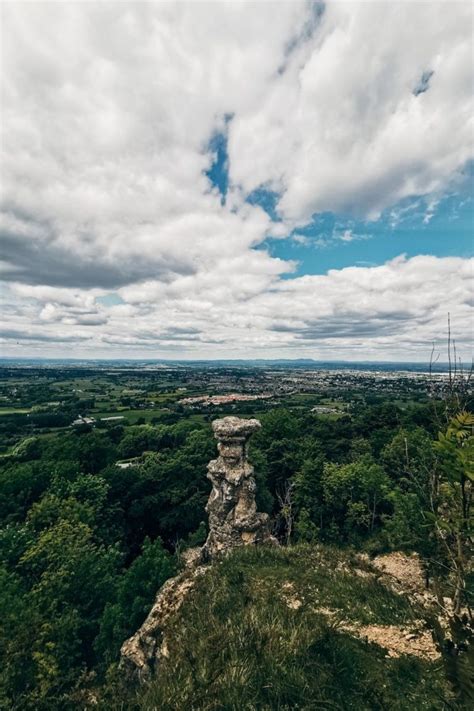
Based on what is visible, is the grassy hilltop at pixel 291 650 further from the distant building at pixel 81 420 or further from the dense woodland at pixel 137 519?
the distant building at pixel 81 420

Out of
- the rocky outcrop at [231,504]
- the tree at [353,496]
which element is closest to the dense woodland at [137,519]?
the tree at [353,496]

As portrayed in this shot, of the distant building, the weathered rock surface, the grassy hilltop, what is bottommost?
the distant building

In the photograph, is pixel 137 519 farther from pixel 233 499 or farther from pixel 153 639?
pixel 153 639

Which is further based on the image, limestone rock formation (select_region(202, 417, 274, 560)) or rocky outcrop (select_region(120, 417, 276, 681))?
limestone rock formation (select_region(202, 417, 274, 560))

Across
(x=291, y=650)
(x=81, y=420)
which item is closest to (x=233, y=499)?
(x=291, y=650)

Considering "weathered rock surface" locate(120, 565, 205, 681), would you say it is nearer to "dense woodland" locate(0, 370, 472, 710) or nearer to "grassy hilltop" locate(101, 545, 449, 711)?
"grassy hilltop" locate(101, 545, 449, 711)

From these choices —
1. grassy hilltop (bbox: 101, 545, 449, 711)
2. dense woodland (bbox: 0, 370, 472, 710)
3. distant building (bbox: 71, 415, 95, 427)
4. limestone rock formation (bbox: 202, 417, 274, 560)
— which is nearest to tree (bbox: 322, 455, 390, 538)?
dense woodland (bbox: 0, 370, 472, 710)

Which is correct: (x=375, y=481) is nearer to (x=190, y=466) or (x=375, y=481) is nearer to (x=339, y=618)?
(x=190, y=466)
